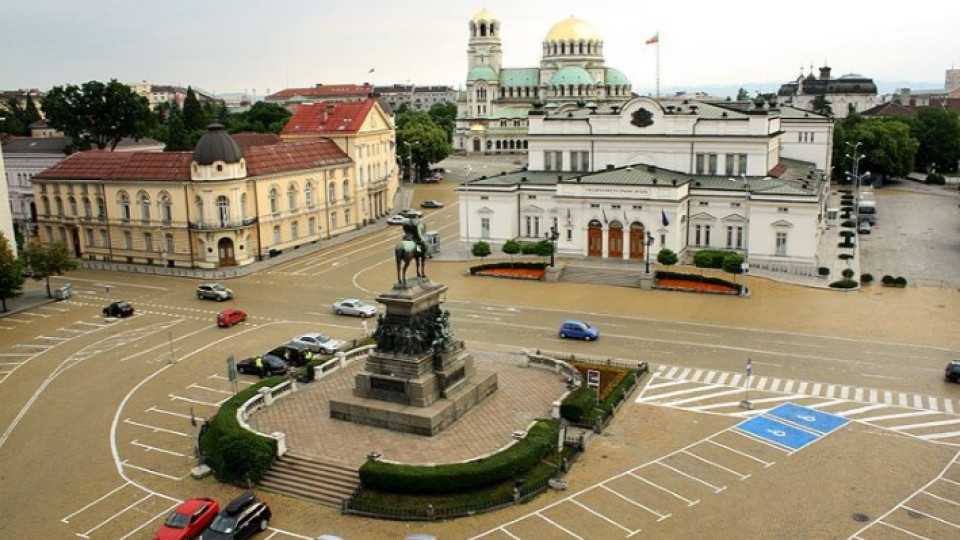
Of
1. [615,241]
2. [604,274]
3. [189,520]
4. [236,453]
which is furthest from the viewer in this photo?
[615,241]

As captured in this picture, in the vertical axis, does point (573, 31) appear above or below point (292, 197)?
above

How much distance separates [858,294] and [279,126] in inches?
4785

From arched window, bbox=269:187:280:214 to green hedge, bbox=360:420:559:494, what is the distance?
5430cm

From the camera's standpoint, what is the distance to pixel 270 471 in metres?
33.6

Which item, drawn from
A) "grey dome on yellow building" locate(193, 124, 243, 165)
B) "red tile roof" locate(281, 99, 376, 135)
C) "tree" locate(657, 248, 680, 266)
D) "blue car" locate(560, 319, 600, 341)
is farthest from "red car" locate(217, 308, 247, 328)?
"red tile roof" locate(281, 99, 376, 135)

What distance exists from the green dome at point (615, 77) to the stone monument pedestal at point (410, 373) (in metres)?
153

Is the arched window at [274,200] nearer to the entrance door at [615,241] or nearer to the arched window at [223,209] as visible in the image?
the arched window at [223,209]

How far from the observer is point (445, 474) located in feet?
102

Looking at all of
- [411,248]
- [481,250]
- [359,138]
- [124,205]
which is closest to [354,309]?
[481,250]

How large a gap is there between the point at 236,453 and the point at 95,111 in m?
92.7

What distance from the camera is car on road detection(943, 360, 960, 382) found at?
4269cm

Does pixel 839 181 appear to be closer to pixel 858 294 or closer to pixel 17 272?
pixel 858 294

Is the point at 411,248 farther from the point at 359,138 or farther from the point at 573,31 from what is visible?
the point at 573,31

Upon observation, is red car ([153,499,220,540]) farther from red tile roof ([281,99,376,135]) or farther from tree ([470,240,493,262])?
red tile roof ([281,99,376,135])
